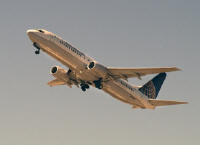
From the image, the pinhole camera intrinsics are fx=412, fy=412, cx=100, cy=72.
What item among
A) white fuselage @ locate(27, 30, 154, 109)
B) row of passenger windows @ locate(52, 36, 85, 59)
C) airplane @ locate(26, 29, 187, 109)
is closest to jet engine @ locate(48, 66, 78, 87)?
airplane @ locate(26, 29, 187, 109)

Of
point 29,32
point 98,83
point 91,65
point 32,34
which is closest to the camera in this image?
point 32,34

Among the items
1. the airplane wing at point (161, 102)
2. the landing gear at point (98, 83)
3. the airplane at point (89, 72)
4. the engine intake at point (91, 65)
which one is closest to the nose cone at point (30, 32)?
the airplane at point (89, 72)

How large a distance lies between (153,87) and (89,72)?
18.0 m

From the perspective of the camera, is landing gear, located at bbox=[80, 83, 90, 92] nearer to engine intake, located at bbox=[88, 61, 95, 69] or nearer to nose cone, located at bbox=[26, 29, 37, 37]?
engine intake, located at bbox=[88, 61, 95, 69]

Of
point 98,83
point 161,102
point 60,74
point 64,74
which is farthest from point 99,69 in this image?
point 161,102

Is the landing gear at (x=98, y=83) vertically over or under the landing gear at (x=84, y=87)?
under

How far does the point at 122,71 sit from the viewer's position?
56.0m

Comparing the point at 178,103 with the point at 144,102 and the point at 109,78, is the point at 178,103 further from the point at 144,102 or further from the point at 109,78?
the point at 109,78

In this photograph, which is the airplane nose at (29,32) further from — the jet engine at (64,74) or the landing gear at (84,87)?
the landing gear at (84,87)

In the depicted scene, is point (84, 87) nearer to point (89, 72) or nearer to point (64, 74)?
point (64, 74)

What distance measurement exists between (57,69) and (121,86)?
9.75 meters

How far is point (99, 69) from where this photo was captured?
55500mm

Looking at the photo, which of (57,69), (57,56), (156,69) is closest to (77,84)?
(57,69)

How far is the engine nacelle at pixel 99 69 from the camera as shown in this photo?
5515 cm
